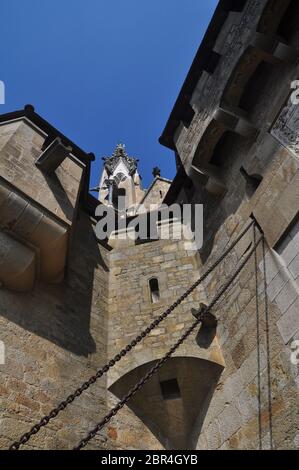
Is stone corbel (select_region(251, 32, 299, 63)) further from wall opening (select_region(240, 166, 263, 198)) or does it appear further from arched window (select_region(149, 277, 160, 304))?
arched window (select_region(149, 277, 160, 304))

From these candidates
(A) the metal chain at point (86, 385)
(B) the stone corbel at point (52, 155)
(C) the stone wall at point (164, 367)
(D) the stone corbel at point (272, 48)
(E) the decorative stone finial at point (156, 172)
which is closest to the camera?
(A) the metal chain at point (86, 385)

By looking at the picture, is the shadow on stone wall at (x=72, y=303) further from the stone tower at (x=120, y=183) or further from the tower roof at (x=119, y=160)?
the tower roof at (x=119, y=160)

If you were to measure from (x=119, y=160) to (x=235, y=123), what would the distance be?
22.1 m

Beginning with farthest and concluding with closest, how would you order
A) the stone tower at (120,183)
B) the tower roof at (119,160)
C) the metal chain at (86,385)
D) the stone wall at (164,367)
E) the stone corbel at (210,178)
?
the tower roof at (119,160) → the stone tower at (120,183) → the stone corbel at (210,178) → the stone wall at (164,367) → the metal chain at (86,385)

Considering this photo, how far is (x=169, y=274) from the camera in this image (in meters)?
6.66

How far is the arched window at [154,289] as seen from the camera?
6.42 m

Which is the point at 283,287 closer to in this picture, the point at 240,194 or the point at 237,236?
the point at 237,236

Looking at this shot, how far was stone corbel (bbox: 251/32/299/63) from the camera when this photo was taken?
4754mm

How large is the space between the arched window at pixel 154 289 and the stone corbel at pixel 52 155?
2.56m

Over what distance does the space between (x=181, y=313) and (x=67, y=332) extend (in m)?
1.76

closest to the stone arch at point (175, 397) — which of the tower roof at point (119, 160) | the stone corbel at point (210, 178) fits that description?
the stone corbel at point (210, 178)

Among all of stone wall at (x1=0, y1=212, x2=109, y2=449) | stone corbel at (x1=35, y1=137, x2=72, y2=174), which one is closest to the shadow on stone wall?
stone wall at (x1=0, y1=212, x2=109, y2=449)

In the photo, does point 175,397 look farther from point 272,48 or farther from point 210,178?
point 272,48

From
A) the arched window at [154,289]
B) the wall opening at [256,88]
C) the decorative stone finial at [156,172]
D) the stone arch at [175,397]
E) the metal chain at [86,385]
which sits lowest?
the stone arch at [175,397]
